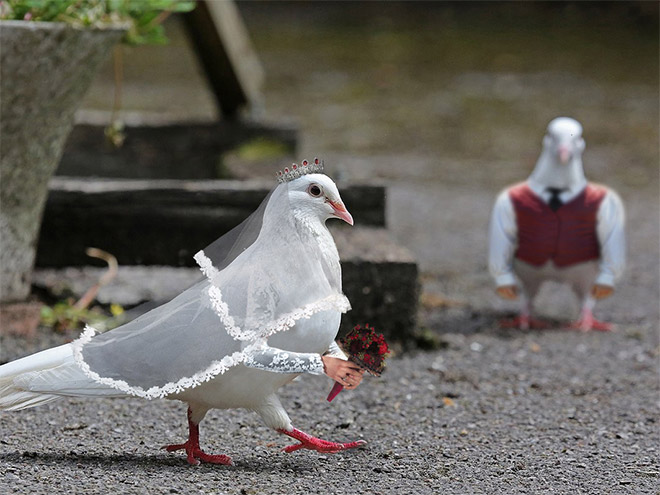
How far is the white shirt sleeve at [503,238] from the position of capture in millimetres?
4059

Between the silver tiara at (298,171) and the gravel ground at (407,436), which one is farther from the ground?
the silver tiara at (298,171)

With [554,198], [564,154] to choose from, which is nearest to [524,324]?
[554,198]

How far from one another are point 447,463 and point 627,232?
3.72 meters

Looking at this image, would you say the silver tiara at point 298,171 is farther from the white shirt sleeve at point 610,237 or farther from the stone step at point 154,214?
the white shirt sleeve at point 610,237

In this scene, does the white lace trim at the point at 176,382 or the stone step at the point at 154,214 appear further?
the stone step at the point at 154,214

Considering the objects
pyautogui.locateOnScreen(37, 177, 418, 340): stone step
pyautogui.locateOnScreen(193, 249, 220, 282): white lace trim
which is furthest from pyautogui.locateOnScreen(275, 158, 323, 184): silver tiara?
pyautogui.locateOnScreen(37, 177, 418, 340): stone step

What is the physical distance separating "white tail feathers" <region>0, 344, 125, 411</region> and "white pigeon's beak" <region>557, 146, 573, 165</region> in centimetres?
218

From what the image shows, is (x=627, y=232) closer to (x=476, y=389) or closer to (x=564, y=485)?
(x=476, y=389)

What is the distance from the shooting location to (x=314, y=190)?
2387 millimetres

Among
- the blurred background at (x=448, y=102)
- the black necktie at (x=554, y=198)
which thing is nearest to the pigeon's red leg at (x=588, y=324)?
the blurred background at (x=448, y=102)

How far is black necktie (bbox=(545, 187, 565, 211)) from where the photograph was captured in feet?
13.1

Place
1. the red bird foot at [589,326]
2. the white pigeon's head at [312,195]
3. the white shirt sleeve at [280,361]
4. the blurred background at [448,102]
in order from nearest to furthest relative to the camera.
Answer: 1. the white shirt sleeve at [280,361]
2. the white pigeon's head at [312,195]
3. the red bird foot at [589,326]
4. the blurred background at [448,102]

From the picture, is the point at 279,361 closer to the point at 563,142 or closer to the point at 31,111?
the point at 31,111

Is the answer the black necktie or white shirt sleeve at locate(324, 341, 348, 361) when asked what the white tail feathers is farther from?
the black necktie
